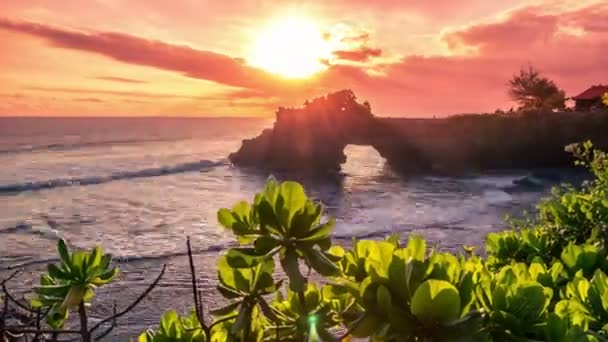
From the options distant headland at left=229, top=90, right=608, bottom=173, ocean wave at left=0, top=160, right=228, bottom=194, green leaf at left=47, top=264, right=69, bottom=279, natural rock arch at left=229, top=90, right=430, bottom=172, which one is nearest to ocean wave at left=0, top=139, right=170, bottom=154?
ocean wave at left=0, top=160, right=228, bottom=194

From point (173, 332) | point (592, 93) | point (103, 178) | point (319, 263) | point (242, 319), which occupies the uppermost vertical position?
point (592, 93)

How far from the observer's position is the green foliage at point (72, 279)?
1816mm

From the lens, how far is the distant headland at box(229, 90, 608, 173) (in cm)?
4038

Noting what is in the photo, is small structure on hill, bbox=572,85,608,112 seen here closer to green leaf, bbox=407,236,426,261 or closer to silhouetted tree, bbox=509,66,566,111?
→ silhouetted tree, bbox=509,66,566,111

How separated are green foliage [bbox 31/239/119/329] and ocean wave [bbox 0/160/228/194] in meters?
33.9

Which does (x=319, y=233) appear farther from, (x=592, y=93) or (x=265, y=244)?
(x=592, y=93)

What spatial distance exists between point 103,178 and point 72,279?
124ft

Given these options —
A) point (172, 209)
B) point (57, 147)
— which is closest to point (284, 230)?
point (172, 209)

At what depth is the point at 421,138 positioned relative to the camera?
148 feet

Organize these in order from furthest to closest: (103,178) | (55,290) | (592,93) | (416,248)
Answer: (592,93)
(103,178)
(55,290)
(416,248)

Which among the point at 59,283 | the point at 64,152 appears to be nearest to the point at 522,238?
the point at 59,283

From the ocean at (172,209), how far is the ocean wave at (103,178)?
7 cm

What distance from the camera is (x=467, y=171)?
42094 mm

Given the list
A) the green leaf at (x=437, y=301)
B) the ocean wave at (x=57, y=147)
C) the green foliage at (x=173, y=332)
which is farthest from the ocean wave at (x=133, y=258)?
the ocean wave at (x=57, y=147)
